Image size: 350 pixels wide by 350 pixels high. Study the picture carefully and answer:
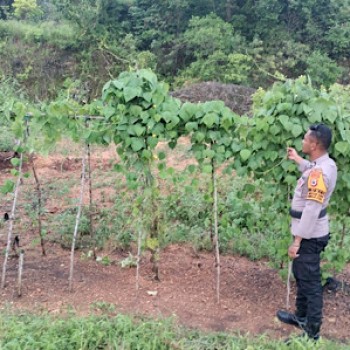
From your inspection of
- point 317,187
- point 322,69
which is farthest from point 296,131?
point 322,69

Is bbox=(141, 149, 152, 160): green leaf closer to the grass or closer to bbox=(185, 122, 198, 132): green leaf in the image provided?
bbox=(185, 122, 198, 132): green leaf

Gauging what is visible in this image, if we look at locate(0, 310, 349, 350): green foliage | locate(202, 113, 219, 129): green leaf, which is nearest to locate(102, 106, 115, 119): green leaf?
locate(202, 113, 219, 129): green leaf

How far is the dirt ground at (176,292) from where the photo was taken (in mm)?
3861

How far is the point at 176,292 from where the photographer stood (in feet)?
14.0

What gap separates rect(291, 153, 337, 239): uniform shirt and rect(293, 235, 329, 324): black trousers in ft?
0.31

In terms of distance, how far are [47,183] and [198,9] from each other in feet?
43.7

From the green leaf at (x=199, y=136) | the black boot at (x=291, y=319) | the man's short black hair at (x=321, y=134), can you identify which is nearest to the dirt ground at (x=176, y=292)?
the black boot at (x=291, y=319)

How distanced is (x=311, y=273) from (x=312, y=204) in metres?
0.58

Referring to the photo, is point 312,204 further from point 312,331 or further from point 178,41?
point 178,41

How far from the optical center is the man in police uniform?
3318 mm

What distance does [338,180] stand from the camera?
3873 mm

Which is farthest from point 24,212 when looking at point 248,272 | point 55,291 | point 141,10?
point 141,10

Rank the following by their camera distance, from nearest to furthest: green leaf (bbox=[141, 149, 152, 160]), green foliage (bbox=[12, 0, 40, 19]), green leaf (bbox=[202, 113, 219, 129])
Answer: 1. green leaf (bbox=[202, 113, 219, 129])
2. green leaf (bbox=[141, 149, 152, 160])
3. green foliage (bbox=[12, 0, 40, 19])

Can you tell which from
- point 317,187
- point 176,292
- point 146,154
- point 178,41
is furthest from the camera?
point 178,41
